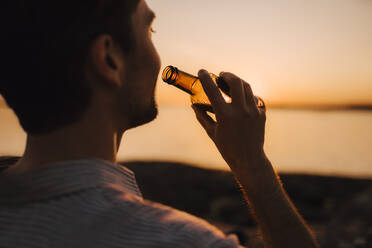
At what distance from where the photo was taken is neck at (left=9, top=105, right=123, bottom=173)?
1064mm

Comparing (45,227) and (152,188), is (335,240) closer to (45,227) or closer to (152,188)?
(152,188)

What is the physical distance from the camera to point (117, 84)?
1.16 metres

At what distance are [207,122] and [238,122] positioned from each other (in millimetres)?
366

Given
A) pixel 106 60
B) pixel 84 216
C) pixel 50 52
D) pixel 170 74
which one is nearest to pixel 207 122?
pixel 170 74

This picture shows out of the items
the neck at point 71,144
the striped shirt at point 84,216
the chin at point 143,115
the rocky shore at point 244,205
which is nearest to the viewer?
the striped shirt at point 84,216

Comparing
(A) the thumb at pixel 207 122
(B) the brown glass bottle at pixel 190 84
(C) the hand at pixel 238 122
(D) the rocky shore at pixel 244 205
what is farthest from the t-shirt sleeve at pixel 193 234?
(D) the rocky shore at pixel 244 205

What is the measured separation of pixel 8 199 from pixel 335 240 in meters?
7.18

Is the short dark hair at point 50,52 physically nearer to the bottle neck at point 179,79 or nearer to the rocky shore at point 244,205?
the bottle neck at point 179,79

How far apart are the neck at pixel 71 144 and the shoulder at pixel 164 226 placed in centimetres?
23

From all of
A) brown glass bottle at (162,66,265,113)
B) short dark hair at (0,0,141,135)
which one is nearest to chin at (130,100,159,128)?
short dark hair at (0,0,141,135)

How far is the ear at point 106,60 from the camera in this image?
1.11 m

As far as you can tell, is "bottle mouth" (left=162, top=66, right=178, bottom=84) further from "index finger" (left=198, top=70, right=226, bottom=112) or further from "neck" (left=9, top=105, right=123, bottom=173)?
"neck" (left=9, top=105, right=123, bottom=173)

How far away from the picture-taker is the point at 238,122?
1595mm

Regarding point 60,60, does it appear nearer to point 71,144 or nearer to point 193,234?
point 71,144
